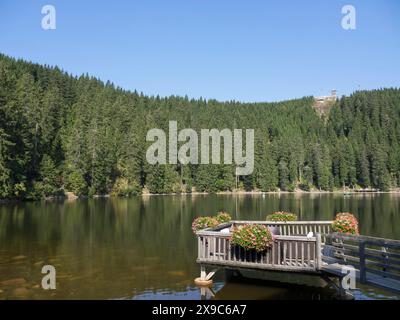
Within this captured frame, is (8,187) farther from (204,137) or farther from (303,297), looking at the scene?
(204,137)

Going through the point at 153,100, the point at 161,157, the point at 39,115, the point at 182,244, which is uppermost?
the point at 153,100

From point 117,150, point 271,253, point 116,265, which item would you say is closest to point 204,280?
point 271,253

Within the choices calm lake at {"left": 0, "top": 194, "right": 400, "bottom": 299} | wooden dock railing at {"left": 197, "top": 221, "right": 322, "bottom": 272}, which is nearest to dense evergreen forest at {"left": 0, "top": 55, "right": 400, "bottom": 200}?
calm lake at {"left": 0, "top": 194, "right": 400, "bottom": 299}

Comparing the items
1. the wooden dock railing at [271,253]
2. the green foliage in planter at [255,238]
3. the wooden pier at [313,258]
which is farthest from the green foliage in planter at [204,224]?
the green foliage in planter at [255,238]

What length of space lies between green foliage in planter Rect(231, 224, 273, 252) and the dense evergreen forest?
2340 inches

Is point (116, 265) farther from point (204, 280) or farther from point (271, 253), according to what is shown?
point (271, 253)

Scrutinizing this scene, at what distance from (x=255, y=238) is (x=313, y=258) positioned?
88.0 inches

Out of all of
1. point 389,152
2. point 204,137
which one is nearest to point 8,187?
point 204,137

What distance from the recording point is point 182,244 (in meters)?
26.9

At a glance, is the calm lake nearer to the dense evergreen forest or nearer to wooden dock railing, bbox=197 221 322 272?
wooden dock railing, bbox=197 221 322 272

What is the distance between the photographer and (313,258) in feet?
48.4
